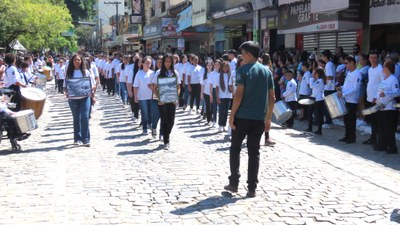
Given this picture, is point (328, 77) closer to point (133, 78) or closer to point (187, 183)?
point (133, 78)

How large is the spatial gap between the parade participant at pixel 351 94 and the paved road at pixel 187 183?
1.15 feet

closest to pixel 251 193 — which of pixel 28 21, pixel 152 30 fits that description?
pixel 28 21

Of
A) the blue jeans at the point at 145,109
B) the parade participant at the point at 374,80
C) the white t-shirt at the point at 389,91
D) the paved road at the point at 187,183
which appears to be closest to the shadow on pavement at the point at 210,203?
the paved road at the point at 187,183

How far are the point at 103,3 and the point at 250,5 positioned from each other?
291 ft

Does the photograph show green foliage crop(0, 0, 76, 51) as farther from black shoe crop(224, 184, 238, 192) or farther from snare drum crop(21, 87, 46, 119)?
black shoe crop(224, 184, 238, 192)

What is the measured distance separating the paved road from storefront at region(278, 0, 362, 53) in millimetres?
5225

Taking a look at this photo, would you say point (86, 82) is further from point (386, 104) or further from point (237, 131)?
point (386, 104)

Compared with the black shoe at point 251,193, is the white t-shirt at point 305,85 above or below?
above

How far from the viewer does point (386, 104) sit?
908 centimetres

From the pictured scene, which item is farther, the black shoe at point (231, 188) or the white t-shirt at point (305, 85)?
the white t-shirt at point (305, 85)

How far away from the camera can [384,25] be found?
14820mm

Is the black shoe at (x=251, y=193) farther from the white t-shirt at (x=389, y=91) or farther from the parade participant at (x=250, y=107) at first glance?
the white t-shirt at (x=389, y=91)

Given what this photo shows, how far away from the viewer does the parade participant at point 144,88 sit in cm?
1093

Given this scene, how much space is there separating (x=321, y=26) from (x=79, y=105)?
8.99 metres
